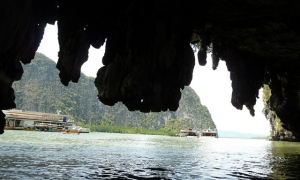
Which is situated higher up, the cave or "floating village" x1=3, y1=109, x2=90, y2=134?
the cave

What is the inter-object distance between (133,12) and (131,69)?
126 inches

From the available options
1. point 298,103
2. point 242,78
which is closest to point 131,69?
point 242,78

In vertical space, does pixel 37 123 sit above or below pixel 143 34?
below

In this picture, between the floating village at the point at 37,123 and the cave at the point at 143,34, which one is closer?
the cave at the point at 143,34

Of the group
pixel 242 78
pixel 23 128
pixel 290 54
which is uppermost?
pixel 290 54

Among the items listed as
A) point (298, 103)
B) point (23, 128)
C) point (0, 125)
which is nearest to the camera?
point (0, 125)

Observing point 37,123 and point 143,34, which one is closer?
point 143,34

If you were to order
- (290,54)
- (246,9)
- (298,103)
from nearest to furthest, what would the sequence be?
(246,9) → (290,54) → (298,103)

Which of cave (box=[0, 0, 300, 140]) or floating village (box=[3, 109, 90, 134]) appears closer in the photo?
cave (box=[0, 0, 300, 140])

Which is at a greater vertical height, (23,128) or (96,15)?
(96,15)

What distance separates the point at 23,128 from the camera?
11500 cm

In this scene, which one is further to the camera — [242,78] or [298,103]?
[298,103]

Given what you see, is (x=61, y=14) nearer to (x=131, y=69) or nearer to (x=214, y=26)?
(x=131, y=69)

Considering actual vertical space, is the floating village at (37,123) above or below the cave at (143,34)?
below
